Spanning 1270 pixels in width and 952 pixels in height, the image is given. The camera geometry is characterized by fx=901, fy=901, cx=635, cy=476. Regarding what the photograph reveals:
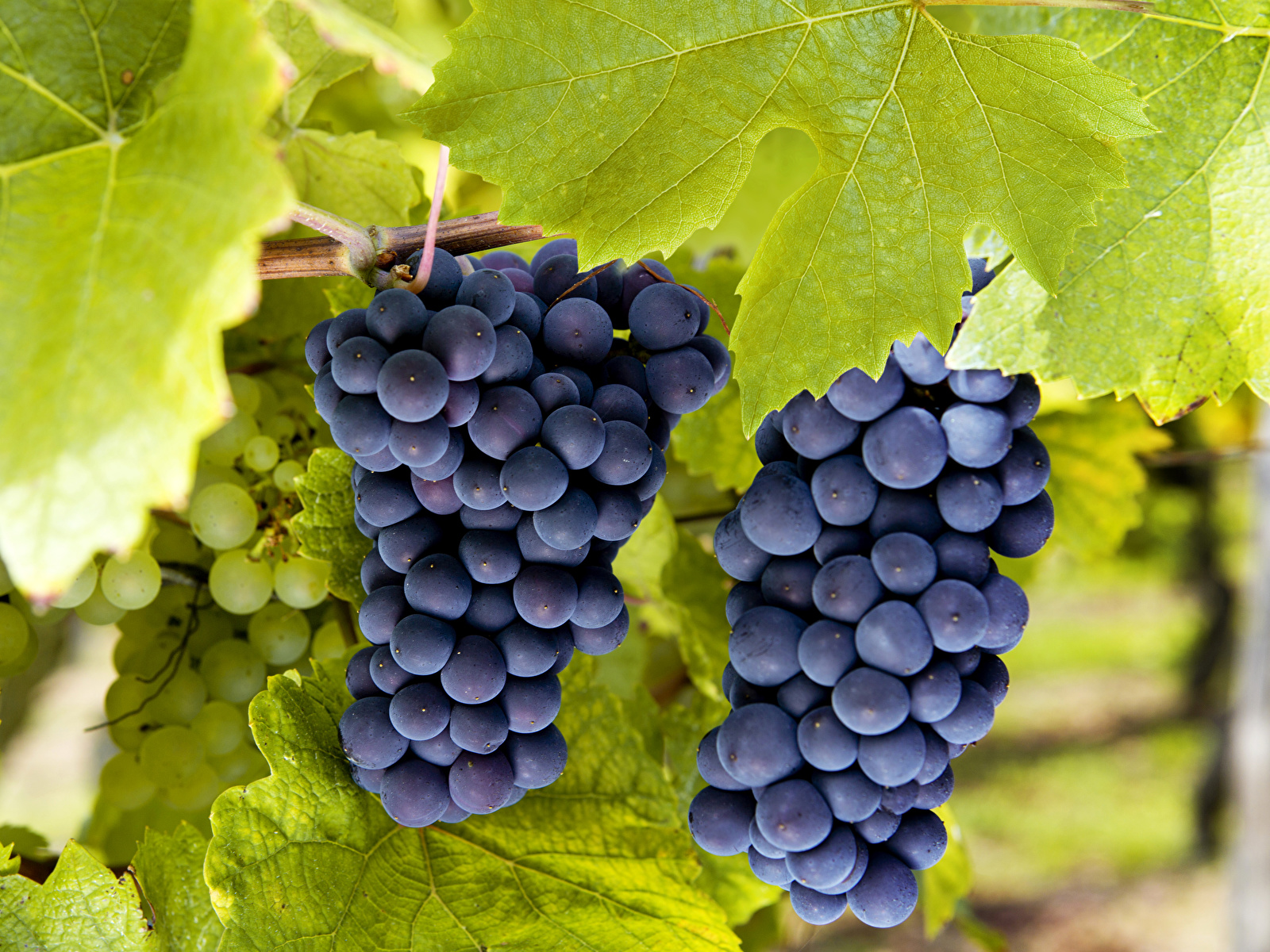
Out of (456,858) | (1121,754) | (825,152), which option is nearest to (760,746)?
(456,858)

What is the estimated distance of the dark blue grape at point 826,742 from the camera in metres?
0.54

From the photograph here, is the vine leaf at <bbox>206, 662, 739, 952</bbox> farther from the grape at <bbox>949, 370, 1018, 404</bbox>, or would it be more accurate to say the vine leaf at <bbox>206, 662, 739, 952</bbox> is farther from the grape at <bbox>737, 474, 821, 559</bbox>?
the grape at <bbox>949, 370, 1018, 404</bbox>

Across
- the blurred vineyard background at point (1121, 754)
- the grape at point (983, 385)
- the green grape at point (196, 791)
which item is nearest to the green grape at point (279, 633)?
the green grape at point (196, 791)

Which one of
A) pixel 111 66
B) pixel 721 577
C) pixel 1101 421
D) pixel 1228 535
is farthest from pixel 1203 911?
pixel 111 66

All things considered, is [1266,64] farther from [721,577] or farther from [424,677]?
[424,677]

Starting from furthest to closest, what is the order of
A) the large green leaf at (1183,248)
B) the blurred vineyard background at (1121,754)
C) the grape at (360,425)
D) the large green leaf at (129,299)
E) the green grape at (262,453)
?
the blurred vineyard background at (1121,754)
the green grape at (262,453)
the large green leaf at (1183,248)
the grape at (360,425)
the large green leaf at (129,299)

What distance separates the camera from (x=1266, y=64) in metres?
0.60

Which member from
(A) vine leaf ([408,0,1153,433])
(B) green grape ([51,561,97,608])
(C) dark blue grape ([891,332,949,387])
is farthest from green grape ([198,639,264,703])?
(C) dark blue grape ([891,332,949,387])

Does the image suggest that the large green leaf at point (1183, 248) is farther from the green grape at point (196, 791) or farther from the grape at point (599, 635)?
the green grape at point (196, 791)

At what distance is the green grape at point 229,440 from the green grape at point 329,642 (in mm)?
157

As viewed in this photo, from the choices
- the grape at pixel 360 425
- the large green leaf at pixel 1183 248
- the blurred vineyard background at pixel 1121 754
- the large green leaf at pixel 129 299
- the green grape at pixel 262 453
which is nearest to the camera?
the large green leaf at pixel 129 299

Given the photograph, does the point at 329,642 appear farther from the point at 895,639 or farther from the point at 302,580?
the point at 895,639

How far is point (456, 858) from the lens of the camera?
0.64m

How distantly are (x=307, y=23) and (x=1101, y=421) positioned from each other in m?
0.87
